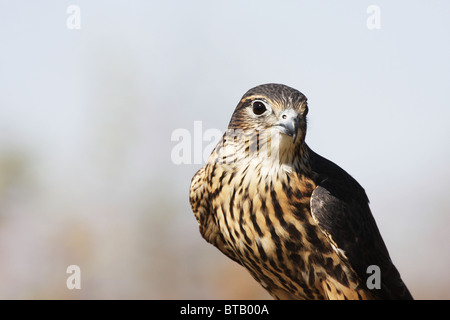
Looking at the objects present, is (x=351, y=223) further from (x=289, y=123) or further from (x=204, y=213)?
(x=204, y=213)

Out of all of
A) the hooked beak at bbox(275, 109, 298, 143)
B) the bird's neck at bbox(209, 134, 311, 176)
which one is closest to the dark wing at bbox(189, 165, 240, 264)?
the bird's neck at bbox(209, 134, 311, 176)

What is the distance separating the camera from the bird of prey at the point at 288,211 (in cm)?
441

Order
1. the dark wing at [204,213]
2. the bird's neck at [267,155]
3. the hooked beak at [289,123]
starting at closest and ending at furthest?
the hooked beak at [289,123], the bird's neck at [267,155], the dark wing at [204,213]

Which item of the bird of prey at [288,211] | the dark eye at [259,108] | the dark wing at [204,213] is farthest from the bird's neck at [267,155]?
the dark wing at [204,213]

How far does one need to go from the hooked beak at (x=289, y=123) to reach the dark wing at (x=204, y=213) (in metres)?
0.87

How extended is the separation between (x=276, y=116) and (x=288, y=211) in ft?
2.27

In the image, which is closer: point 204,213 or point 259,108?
point 259,108

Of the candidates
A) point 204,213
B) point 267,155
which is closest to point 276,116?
point 267,155

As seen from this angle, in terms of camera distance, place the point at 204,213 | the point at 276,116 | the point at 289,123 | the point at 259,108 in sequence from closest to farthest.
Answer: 1. the point at 289,123
2. the point at 276,116
3. the point at 259,108
4. the point at 204,213

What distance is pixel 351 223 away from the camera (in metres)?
4.57

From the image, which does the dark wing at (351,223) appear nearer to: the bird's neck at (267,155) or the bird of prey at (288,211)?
the bird of prey at (288,211)

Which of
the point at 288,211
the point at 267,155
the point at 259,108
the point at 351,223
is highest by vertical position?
the point at 259,108

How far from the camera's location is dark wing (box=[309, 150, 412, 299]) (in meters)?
4.40

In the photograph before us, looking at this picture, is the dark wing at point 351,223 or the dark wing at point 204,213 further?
the dark wing at point 204,213
